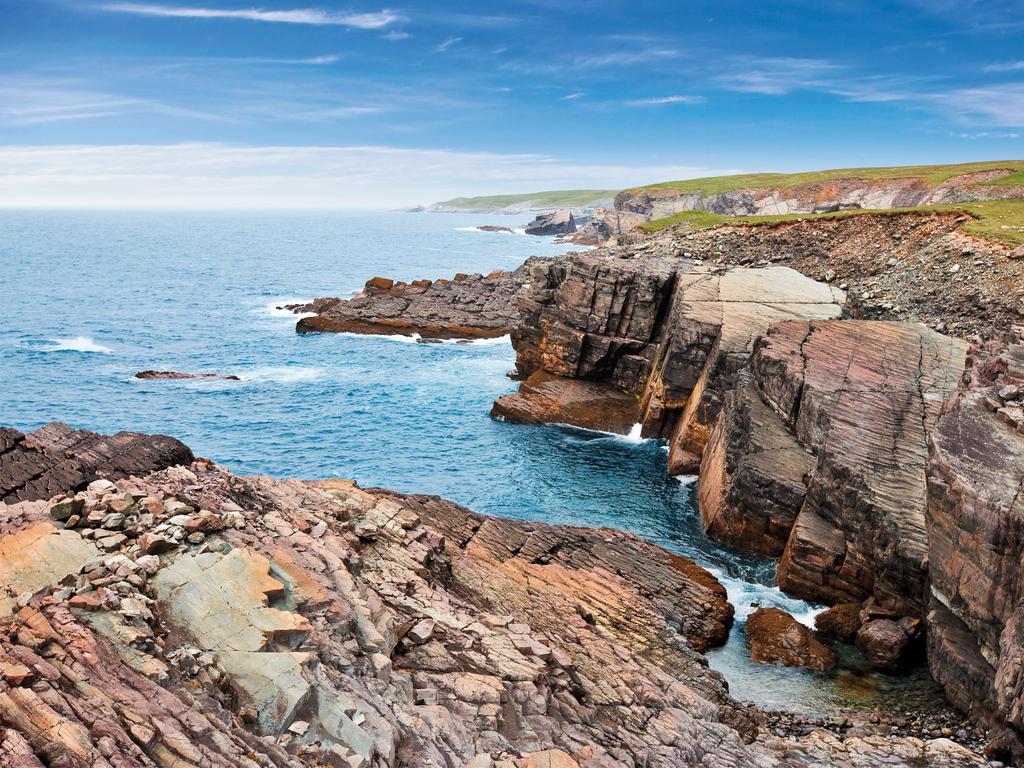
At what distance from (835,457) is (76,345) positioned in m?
74.0

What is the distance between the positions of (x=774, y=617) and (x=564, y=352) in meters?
30.0

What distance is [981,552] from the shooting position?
2280 centimetres

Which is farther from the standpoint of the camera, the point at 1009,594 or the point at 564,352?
the point at 564,352

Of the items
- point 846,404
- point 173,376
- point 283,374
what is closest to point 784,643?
point 846,404

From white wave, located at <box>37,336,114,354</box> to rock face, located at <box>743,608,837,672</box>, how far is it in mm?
68301

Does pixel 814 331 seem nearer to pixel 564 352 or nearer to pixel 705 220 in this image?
pixel 564 352

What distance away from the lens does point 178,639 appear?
46.8ft

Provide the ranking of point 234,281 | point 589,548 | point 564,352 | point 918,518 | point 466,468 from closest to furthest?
1. point 918,518
2. point 589,548
3. point 466,468
4. point 564,352
5. point 234,281

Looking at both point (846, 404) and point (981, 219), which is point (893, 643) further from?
point (981, 219)

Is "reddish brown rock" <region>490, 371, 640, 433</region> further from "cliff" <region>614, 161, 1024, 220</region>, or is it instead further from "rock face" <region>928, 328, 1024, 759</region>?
"cliff" <region>614, 161, 1024, 220</region>

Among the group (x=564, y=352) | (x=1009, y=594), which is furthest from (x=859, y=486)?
(x=564, y=352)

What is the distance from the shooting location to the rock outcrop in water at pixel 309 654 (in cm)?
1222

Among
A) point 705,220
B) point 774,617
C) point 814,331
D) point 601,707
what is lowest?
point 774,617

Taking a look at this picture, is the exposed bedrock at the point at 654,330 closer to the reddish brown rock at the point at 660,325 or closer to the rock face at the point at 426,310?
the reddish brown rock at the point at 660,325
